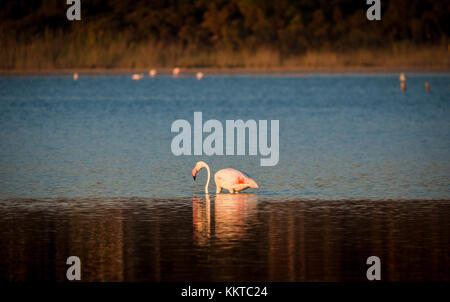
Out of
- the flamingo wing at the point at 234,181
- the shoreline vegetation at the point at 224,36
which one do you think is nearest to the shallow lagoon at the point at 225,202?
the flamingo wing at the point at 234,181

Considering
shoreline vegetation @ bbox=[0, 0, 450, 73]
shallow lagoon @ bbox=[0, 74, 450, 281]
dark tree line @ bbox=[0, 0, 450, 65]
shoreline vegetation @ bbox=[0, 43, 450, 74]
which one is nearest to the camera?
shallow lagoon @ bbox=[0, 74, 450, 281]

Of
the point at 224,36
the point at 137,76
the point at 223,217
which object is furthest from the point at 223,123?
the point at 224,36

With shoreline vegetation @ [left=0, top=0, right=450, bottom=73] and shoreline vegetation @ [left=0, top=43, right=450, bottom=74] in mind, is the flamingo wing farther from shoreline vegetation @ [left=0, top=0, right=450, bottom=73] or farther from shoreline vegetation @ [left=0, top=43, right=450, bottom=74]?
shoreline vegetation @ [left=0, top=43, right=450, bottom=74]

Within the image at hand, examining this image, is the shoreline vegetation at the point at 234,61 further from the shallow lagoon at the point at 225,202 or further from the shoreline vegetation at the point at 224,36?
the shallow lagoon at the point at 225,202

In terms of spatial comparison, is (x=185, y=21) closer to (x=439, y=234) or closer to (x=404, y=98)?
(x=404, y=98)

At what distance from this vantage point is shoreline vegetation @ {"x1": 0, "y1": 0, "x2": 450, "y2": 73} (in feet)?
163

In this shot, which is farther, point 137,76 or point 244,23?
point 244,23

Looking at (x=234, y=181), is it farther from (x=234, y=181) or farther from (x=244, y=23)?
(x=244, y=23)

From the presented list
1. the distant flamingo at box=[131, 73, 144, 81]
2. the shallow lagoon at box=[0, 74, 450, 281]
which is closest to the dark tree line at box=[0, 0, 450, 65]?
the distant flamingo at box=[131, 73, 144, 81]

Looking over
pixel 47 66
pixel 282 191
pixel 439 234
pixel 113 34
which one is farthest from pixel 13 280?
pixel 113 34

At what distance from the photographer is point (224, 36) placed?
177 feet

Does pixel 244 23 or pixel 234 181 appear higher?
pixel 244 23

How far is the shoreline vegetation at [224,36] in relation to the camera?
163 ft

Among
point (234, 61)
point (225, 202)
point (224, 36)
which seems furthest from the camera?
point (224, 36)
